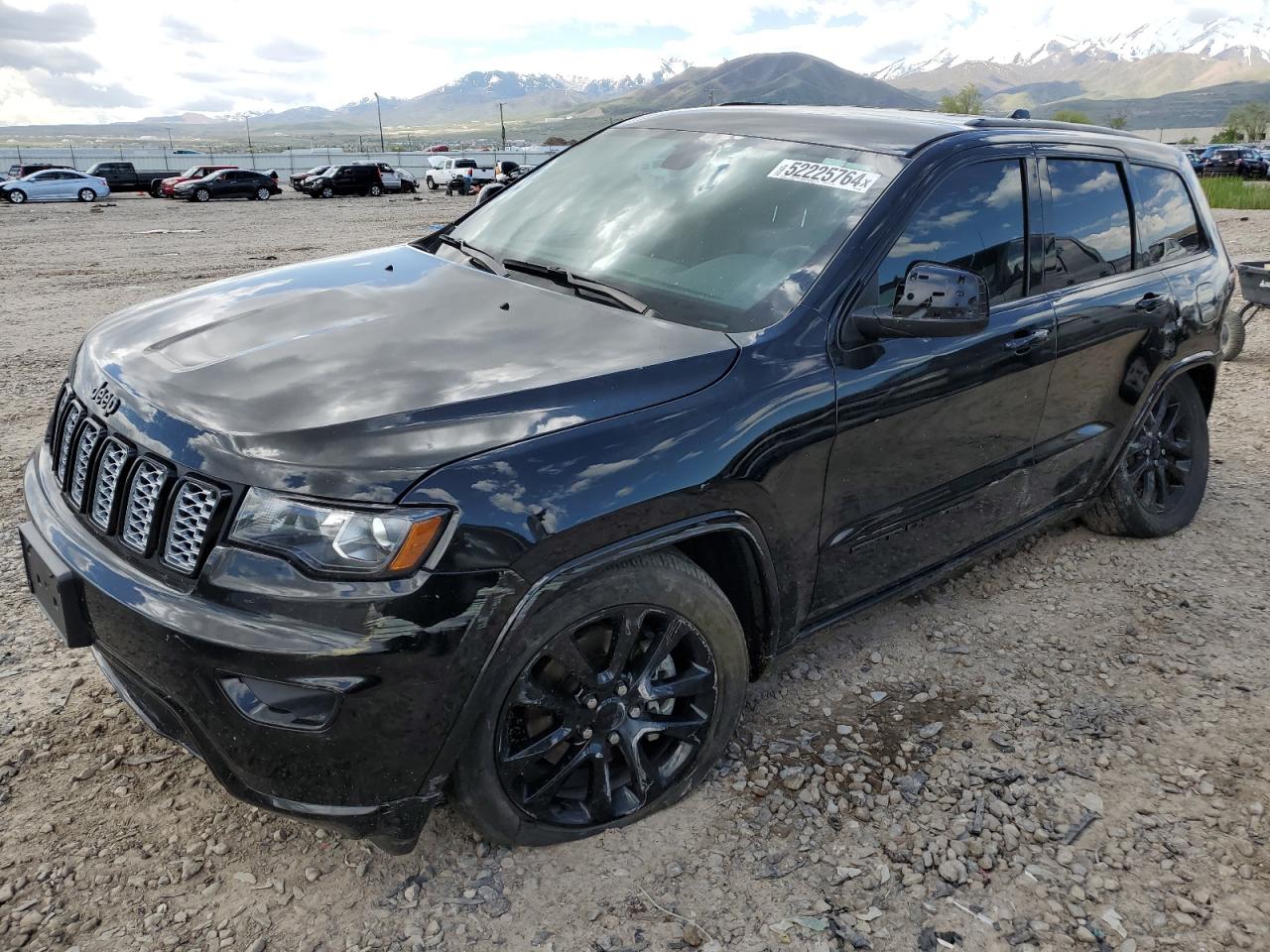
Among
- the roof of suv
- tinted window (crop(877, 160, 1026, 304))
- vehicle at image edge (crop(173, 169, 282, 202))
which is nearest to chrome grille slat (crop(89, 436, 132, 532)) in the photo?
tinted window (crop(877, 160, 1026, 304))

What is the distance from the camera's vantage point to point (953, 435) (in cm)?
328

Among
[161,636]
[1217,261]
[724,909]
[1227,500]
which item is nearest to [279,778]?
[161,636]

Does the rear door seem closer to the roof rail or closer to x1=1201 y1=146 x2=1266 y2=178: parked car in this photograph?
the roof rail

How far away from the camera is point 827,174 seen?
319cm

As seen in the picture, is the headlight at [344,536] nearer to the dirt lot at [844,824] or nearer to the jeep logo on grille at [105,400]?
the jeep logo on grille at [105,400]

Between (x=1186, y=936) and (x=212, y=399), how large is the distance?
8.95 ft

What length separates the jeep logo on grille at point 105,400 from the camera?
247cm

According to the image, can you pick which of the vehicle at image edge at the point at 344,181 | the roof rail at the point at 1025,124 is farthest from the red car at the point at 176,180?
the roof rail at the point at 1025,124

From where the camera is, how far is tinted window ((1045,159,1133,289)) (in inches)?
144

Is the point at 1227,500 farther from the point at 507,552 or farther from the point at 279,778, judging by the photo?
the point at 279,778

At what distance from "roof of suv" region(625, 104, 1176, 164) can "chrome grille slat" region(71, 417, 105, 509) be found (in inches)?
90.6

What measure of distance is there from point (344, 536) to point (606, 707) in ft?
2.79

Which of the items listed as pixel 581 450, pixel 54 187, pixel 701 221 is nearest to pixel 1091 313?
pixel 701 221

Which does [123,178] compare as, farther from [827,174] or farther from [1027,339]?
[1027,339]
